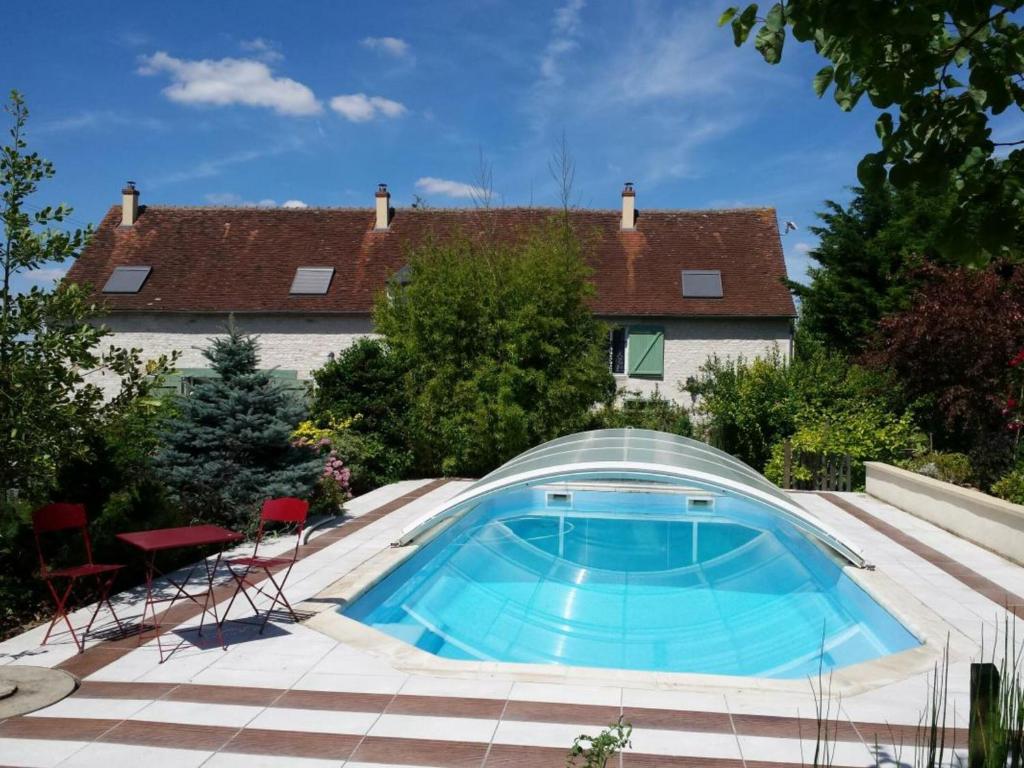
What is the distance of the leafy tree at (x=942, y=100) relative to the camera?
117 inches

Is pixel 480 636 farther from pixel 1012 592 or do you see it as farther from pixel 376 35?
pixel 376 35

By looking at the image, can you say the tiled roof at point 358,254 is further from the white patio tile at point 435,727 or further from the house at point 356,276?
the white patio tile at point 435,727

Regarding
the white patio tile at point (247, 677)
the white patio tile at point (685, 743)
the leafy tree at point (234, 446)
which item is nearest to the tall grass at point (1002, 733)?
the white patio tile at point (685, 743)

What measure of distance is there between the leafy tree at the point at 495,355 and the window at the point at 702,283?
5757mm

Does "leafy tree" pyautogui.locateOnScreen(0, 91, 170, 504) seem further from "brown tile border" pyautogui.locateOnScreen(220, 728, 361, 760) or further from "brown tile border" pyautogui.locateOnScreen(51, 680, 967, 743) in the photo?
"brown tile border" pyautogui.locateOnScreen(220, 728, 361, 760)

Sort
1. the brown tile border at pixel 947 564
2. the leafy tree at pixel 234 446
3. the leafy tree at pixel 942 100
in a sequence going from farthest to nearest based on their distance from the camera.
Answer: the leafy tree at pixel 234 446
the brown tile border at pixel 947 564
the leafy tree at pixel 942 100

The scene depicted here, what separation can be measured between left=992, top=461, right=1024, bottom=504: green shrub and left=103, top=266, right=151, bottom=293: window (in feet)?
65.6

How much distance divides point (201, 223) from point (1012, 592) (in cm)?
2271

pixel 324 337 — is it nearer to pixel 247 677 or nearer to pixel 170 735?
pixel 247 677

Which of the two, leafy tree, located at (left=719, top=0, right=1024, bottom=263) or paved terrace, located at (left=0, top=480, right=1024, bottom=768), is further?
paved terrace, located at (left=0, top=480, right=1024, bottom=768)

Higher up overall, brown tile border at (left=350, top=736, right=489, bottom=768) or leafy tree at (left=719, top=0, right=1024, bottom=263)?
leafy tree at (left=719, top=0, right=1024, bottom=263)

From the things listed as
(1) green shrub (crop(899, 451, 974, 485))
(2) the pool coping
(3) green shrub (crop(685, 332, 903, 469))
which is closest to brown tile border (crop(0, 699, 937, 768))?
(2) the pool coping

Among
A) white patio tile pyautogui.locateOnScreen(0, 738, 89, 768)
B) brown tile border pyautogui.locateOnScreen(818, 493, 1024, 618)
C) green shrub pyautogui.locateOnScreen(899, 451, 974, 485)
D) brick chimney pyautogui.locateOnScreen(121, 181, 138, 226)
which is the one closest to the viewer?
white patio tile pyautogui.locateOnScreen(0, 738, 89, 768)

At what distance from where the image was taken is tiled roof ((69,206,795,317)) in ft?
71.1
